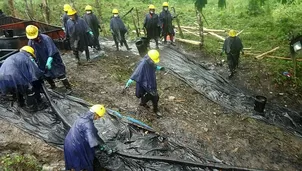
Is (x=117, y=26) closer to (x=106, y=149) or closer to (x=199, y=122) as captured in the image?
(x=199, y=122)

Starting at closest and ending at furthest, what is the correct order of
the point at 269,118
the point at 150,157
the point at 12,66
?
the point at 150,157
the point at 12,66
the point at 269,118

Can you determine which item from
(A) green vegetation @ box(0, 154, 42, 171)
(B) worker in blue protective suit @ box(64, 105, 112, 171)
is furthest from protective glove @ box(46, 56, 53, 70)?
(B) worker in blue protective suit @ box(64, 105, 112, 171)

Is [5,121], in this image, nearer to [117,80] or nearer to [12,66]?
[12,66]

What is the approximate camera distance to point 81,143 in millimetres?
4598

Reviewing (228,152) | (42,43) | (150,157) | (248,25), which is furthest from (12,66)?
(248,25)

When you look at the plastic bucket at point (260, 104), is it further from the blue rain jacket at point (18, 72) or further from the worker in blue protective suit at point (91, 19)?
the worker in blue protective suit at point (91, 19)

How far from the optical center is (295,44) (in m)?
8.12

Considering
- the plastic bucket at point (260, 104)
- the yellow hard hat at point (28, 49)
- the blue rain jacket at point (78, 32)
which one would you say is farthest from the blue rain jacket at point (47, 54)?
the plastic bucket at point (260, 104)

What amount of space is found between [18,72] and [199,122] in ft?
14.0

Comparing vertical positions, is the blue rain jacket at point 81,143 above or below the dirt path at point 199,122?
above

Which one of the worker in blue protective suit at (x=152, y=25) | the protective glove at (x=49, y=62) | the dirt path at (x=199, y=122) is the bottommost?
the dirt path at (x=199, y=122)

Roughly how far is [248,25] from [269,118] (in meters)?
8.08

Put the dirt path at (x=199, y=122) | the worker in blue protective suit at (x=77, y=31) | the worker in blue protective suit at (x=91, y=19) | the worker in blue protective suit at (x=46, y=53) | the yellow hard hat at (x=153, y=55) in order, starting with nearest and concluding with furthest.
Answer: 1. the dirt path at (x=199, y=122)
2. the yellow hard hat at (x=153, y=55)
3. the worker in blue protective suit at (x=46, y=53)
4. the worker in blue protective suit at (x=77, y=31)
5. the worker in blue protective suit at (x=91, y=19)

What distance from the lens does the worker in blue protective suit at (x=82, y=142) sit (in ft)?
14.9
